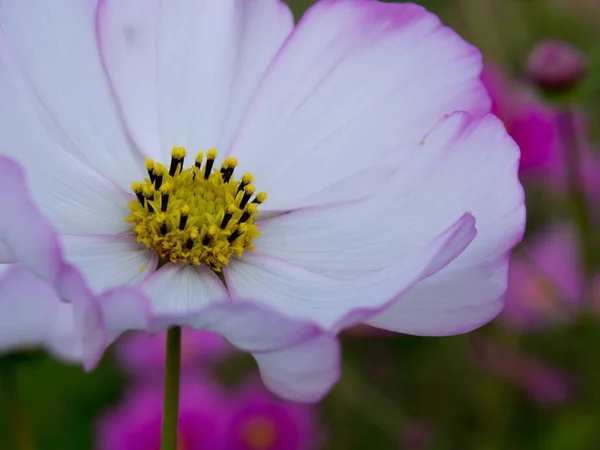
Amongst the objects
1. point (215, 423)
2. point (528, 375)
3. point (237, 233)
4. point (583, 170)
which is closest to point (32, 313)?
point (237, 233)

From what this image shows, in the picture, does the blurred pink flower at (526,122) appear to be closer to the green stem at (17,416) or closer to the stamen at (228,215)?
the stamen at (228,215)

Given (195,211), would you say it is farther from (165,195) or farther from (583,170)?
(583,170)

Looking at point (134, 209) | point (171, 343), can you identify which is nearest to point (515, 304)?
point (134, 209)

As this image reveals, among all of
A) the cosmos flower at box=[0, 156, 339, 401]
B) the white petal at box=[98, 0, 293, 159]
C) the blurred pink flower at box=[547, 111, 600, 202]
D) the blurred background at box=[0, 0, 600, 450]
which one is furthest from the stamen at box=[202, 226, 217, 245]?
the blurred pink flower at box=[547, 111, 600, 202]

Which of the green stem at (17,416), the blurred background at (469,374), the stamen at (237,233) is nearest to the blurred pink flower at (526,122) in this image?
the blurred background at (469,374)

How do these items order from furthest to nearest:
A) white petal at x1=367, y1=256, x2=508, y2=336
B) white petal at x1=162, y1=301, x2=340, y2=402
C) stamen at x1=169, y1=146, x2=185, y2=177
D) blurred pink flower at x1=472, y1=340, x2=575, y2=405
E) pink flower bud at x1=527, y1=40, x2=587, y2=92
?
blurred pink flower at x1=472, y1=340, x2=575, y2=405 → pink flower bud at x1=527, y1=40, x2=587, y2=92 → stamen at x1=169, y1=146, x2=185, y2=177 → white petal at x1=367, y1=256, x2=508, y2=336 → white petal at x1=162, y1=301, x2=340, y2=402

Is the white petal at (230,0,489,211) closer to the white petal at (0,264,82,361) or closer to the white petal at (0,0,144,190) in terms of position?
the white petal at (0,0,144,190)
